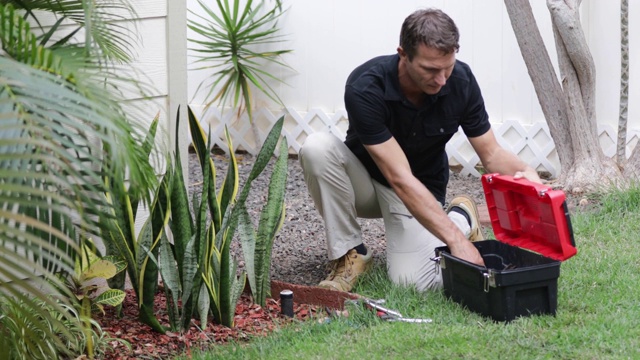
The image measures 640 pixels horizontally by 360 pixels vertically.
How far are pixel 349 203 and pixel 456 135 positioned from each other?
254cm

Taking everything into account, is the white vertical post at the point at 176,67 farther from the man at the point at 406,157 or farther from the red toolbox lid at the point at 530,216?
the red toolbox lid at the point at 530,216

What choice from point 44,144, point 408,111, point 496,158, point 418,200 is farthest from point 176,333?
point 44,144

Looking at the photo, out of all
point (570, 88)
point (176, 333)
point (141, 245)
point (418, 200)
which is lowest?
point (176, 333)

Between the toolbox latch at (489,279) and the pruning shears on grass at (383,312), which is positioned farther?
the pruning shears on grass at (383,312)

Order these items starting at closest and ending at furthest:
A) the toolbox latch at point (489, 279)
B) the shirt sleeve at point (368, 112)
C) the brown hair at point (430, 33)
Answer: the toolbox latch at point (489, 279)
the brown hair at point (430, 33)
the shirt sleeve at point (368, 112)

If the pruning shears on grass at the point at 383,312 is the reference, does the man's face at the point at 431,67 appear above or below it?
above

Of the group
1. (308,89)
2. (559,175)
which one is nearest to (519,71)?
(559,175)

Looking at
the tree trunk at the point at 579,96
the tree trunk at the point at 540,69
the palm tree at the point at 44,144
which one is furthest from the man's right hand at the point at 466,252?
the tree trunk at the point at 540,69

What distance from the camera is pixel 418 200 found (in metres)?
4.02

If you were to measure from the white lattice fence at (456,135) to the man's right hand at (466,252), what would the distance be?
2.35 metres

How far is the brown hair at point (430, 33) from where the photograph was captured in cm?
393

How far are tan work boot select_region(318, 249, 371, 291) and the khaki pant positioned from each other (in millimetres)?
46

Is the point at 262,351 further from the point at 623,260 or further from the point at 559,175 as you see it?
the point at 559,175

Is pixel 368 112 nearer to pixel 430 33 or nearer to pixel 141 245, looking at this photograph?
pixel 430 33
